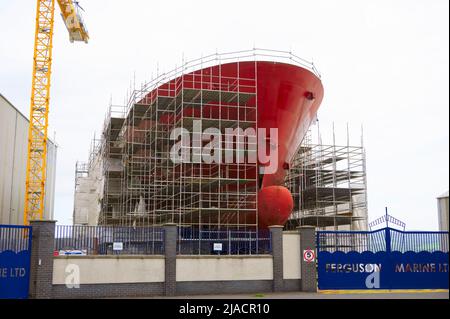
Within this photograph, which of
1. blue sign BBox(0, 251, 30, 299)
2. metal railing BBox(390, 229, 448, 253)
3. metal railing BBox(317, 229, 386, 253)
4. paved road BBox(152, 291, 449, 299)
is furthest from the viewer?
metal railing BBox(390, 229, 448, 253)

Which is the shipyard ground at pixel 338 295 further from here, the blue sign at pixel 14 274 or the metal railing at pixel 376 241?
the blue sign at pixel 14 274

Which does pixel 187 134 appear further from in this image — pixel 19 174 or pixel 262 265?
pixel 19 174

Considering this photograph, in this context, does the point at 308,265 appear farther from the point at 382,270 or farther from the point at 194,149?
the point at 194,149

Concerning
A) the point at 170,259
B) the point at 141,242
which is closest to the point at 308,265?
the point at 170,259

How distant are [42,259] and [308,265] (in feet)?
29.1

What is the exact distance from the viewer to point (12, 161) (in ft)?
130

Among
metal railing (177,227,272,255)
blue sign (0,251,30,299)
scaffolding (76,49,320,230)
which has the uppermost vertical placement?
scaffolding (76,49,320,230)

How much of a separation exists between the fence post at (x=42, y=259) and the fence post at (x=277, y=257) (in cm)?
738

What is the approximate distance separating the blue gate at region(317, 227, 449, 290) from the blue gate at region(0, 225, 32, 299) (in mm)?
9796

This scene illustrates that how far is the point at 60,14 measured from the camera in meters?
48.2

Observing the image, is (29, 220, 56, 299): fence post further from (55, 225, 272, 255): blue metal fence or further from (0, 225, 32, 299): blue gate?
(55, 225, 272, 255): blue metal fence

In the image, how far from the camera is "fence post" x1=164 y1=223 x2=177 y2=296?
18.3 metres

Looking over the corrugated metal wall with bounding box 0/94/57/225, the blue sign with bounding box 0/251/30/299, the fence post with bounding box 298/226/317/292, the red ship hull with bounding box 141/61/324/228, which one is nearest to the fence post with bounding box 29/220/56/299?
the blue sign with bounding box 0/251/30/299
